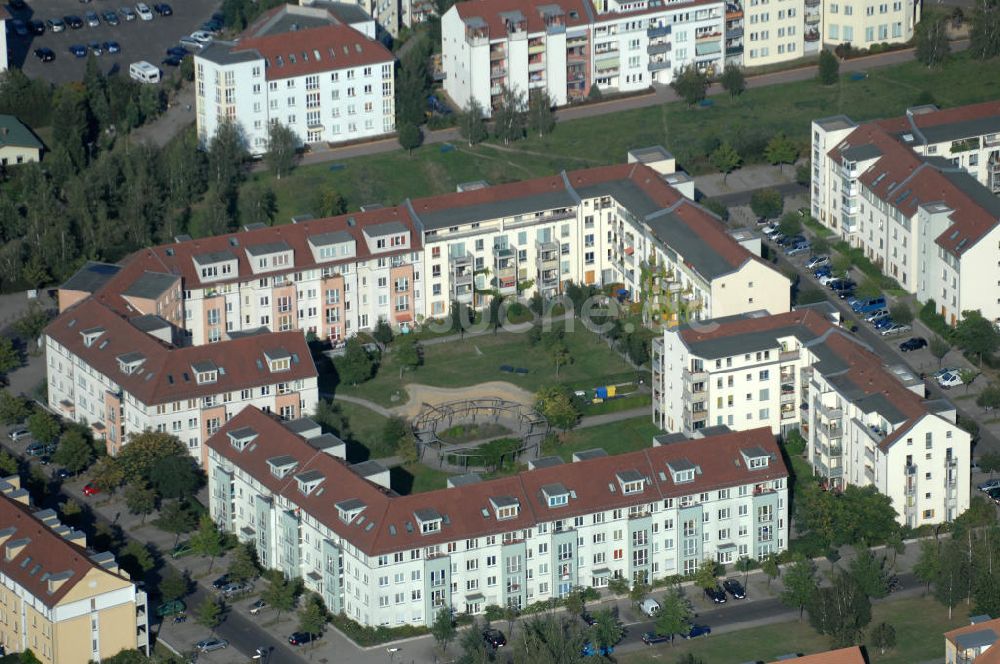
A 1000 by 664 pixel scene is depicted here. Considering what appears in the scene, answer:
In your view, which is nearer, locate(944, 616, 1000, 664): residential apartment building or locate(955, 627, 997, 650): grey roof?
locate(944, 616, 1000, 664): residential apartment building

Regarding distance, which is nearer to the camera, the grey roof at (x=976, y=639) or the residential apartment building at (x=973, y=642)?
the residential apartment building at (x=973, y=642)

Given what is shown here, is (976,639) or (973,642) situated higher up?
(976,639)

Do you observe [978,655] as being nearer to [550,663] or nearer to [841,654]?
[841,654]

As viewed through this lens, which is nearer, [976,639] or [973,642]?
[973,642]

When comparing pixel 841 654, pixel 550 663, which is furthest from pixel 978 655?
pixel 550 663

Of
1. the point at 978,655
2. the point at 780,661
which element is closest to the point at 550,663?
the point at 780,661
